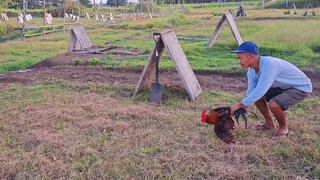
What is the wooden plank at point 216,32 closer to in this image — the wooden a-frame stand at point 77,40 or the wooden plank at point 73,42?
the wooden a-frame stand at point 77,40

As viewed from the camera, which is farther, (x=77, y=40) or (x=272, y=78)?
(x=77, y=40)

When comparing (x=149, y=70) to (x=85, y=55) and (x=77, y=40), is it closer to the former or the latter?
(x=85, y=55)

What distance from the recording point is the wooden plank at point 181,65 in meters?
6.66

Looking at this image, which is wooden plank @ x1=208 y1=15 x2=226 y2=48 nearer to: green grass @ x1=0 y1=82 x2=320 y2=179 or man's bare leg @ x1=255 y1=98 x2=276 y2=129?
green grass @ x1=0 y1=82 x2=320 y2=179

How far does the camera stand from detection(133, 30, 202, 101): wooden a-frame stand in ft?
21.9

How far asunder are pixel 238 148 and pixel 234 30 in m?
8.71

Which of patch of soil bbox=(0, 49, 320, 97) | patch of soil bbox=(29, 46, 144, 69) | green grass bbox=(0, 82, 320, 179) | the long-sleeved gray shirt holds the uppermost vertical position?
the long-sleeved gray shirt

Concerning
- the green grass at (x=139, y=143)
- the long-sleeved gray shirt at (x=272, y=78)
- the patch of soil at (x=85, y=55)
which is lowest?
the green grass at (x=139, y=143)

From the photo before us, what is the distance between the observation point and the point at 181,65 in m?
6.98

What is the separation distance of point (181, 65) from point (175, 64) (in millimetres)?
206

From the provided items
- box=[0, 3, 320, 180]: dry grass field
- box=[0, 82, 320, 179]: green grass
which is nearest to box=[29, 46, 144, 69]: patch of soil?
box=[0, 3, 320, 180]: dry grass field

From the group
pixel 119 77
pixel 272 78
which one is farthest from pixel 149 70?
pixel 272 78

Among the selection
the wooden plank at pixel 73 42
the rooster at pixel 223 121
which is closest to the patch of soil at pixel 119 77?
the rooster at pixel 223 121

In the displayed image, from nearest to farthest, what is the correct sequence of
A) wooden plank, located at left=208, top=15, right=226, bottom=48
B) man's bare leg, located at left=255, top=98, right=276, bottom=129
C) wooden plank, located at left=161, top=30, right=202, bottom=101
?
man's bare leg, located at left=255, top=98, right=276, bottom=129
wooden plank, located at left=161, top=30, right=202, bottom=101
wooden plank, located at left=208, top=15, right=226, bottom=48
